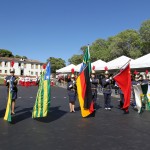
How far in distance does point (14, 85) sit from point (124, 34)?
48.3m

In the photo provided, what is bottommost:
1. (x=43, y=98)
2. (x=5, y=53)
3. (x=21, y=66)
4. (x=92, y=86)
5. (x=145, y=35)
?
(x=43, y=98)

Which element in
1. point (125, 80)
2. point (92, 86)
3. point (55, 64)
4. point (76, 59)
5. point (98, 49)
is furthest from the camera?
point (55, 64)

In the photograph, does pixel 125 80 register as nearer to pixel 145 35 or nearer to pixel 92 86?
pixel 92 86

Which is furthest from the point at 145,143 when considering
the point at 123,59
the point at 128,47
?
the point at 128,47

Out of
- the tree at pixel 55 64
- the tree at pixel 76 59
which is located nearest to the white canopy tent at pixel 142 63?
the tree at pixel 76 59

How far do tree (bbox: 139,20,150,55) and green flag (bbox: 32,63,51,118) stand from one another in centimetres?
4448

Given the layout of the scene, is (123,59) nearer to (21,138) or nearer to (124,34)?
(21,138)

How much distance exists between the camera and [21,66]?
122m

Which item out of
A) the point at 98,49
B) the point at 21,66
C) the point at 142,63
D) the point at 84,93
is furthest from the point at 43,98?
the point at 21,66

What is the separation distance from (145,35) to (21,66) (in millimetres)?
77181

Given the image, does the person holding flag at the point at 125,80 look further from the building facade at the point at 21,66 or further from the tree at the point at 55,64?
the building facade at the point at 21,66

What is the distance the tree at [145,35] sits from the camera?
172ft

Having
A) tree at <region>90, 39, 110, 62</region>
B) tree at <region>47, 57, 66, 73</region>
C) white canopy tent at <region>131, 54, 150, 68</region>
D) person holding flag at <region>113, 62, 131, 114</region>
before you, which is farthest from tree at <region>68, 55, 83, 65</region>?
person holding flag at <region>113, 62, 131, 114</region>

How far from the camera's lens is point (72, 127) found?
881 centimetres
